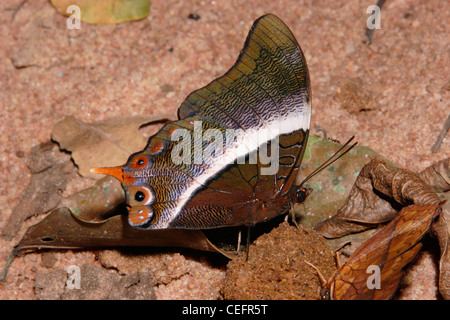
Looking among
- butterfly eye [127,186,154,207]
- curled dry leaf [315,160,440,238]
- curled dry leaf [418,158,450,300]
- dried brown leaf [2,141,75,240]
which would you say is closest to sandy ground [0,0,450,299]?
dried brown leaf [2,141,75,240]

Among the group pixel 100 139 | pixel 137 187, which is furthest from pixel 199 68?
pixel 137 187

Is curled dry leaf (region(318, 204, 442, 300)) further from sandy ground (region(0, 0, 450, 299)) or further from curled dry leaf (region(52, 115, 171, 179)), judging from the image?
curled dry leaf (region(52, 115, 171, 179))

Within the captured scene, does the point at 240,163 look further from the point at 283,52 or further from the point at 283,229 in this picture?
the point at 283,52

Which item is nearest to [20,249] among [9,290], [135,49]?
[9,290]

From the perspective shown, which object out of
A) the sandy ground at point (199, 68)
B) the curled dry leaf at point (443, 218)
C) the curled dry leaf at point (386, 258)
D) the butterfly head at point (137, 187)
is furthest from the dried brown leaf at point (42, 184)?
the curled dry leaf at point (443, 218)

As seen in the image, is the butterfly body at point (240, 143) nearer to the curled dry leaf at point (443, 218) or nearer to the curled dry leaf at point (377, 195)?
the curled dry leaf at point (377, 195)

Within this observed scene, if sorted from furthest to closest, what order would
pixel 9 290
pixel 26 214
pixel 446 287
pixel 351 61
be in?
1. pixel 351 61
2. pixel 26 214
3. pixel 9 290
4. pixel 446 287
